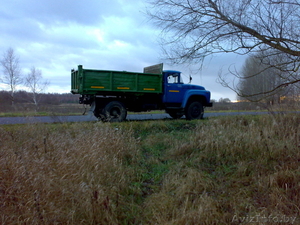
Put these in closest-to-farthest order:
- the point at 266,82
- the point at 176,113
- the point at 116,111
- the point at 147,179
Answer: the point at 147,179 → the point at 266,82 → the point at 116,111 → the point at 176,113

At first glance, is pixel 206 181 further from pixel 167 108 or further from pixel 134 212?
pixel 167 108

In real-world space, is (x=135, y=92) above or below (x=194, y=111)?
above

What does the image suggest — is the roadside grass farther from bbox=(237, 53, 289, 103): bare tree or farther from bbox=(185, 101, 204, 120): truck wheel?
bbox=(185, 101, 204, 120): truck wheel

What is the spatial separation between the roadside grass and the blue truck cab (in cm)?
419

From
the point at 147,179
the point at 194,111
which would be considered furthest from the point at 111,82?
the point at 147,179

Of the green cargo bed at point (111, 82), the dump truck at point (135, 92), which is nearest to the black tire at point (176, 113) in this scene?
the dump truck at point (135, 92)

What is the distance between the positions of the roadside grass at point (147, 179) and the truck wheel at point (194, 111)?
4.23 metres

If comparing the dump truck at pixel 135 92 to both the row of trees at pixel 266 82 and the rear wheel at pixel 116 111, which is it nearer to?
the rear wheel at pixel 116 111

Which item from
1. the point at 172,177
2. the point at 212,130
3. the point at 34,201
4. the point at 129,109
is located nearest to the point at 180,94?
the point at 129,109

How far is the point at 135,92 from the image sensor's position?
9.62 metres

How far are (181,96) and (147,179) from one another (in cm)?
644

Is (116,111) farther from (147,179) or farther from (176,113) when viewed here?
(147,179)

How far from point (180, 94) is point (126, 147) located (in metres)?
5.44

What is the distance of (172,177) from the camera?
435 cm
